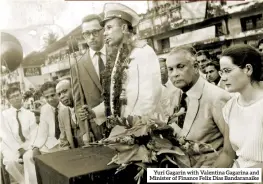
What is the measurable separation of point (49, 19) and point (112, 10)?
510mm

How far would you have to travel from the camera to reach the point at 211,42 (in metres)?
1.81

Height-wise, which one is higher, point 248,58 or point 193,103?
point 248,58

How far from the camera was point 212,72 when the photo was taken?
1.77 m

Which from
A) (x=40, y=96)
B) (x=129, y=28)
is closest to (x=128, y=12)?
(x=129, y=28)

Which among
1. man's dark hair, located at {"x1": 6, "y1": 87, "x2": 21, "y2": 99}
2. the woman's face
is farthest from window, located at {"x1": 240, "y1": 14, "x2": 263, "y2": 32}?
man's dark hair, located at {"x1": 6, "y1": 87, "x2": 21, "y2": 99}

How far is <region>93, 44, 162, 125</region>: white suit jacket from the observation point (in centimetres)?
196

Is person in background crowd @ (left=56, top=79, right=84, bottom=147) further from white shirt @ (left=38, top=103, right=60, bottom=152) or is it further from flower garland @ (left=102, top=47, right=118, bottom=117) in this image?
flower garland @ (left=102, top=47, right=118, bottom=117)

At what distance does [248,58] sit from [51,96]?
1.42m

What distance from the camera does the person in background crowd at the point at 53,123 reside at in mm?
2312

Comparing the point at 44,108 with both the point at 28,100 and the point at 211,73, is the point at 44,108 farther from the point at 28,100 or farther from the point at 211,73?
the point at 211,73

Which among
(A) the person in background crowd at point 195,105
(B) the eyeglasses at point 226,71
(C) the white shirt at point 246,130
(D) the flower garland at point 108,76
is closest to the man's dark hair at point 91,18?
(D) the flower garland at point 108,76

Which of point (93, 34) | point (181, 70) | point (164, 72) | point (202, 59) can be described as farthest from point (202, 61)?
point (93, 34)
